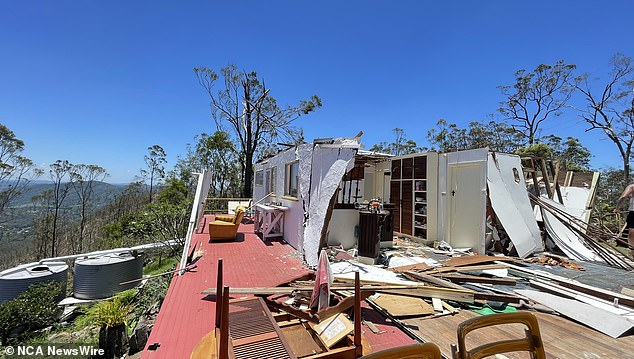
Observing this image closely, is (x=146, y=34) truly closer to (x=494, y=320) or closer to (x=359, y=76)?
(x=359, y=76)

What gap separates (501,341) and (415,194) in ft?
22.4

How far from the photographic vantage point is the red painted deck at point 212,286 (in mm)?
2824

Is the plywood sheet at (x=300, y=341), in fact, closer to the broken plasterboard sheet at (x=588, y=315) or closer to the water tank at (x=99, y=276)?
the broken plasterboard sheet at (x=588, y=315)

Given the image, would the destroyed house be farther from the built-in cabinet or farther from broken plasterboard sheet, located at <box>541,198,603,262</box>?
broken plasterboard sheet, located at <box>541,198,603,262</box>

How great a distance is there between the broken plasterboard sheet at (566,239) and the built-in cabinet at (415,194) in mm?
2846

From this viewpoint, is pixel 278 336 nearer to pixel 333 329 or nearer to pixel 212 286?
pixel 333 329

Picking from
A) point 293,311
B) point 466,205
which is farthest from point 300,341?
point 466,205

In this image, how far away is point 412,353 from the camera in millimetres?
909

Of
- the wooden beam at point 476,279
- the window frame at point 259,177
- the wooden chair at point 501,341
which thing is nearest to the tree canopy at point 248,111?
the window frame at point 259,177

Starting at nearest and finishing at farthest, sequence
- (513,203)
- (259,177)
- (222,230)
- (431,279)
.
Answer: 1. (431,279)
2. (513,203)
3. (222,230)
4. (259,177)

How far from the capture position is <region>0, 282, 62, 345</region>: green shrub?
6.12m

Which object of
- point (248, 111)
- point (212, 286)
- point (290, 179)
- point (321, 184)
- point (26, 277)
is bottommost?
point (26, 277)

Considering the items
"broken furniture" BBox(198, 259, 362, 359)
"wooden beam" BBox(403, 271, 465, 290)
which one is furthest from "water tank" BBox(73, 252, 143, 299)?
"wooden beam" BBox(403, 271, 465, 290)

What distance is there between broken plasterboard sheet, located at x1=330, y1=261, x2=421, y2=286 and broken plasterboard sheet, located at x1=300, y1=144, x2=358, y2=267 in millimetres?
561
